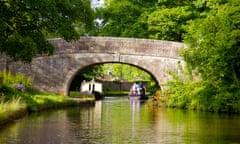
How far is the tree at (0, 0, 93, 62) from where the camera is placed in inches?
625

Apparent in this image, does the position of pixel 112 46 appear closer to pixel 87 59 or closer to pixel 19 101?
pixel 87 59

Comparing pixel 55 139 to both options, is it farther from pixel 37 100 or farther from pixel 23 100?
pixel 37 100

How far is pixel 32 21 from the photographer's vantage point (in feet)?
56.0

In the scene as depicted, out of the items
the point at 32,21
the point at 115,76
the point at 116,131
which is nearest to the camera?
the point at 116,131

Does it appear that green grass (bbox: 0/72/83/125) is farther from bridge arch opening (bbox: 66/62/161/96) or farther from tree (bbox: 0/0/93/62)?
bridge arch opening (bbox: 66/62/161/96)

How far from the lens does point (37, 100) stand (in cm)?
2322

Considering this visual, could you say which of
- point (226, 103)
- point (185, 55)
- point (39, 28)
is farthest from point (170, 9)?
point (39, 28)

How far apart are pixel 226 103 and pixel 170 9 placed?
12.0 meters

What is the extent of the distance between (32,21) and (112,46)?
13.5m

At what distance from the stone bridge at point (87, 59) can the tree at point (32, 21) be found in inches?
427

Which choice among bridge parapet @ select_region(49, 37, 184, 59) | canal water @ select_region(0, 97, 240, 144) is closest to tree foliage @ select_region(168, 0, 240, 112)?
bridge parapet @ select_region(49, 37, 184, 59)

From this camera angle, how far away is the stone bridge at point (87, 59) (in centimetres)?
3011

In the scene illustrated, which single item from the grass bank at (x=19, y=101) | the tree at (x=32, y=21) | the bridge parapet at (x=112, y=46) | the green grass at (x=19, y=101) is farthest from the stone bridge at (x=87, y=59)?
the tree at (x=32, y=21)

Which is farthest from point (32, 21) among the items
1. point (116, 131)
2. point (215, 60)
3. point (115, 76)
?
point (115, 76)
